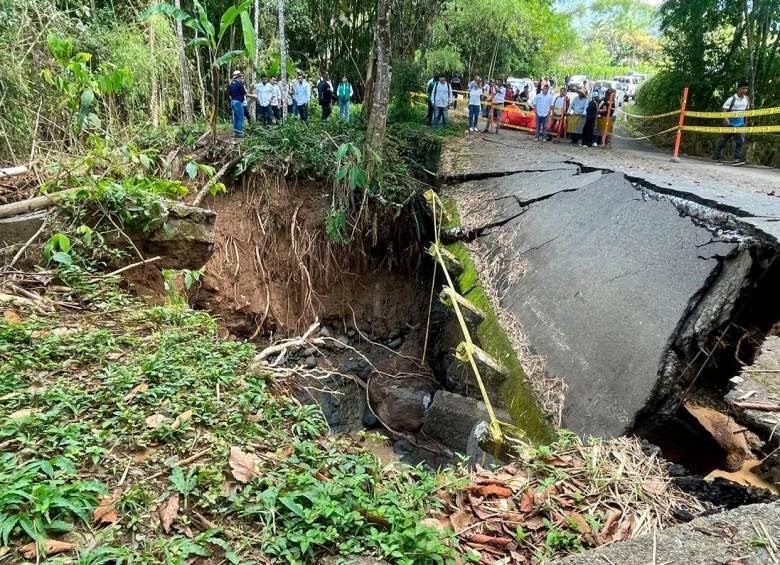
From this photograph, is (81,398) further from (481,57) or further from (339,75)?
(481,57)

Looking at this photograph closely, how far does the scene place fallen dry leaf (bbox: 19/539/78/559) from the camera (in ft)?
5.84

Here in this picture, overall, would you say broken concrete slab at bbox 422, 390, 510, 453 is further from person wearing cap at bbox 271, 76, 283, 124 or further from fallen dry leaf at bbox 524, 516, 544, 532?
person wearing cap at bbox 271, 76, 283, 124

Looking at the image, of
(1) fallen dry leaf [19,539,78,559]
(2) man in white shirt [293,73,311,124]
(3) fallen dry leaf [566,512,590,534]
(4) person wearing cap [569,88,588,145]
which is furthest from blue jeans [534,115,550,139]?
(1) fallen dry leaf [19,539,78,559]

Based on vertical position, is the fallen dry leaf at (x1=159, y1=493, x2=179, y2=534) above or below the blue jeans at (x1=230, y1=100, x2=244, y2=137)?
below

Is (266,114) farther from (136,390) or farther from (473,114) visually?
(136,390)

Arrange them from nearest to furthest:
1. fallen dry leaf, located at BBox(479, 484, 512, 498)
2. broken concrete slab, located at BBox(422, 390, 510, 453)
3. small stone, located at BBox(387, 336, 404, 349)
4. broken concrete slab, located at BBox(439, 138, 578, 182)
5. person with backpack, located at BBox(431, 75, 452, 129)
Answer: fallen dry leaf, located at BBox(479, 484, 512, 498) → broken concrete slab, located at BBox(422, 390, 510, 453) → broken concrete slab, located at BBox(439, 138, 578, 182) → small stone, located at BBox(387, 336, 404, 349) → person with backpack, located at BBox(431, 75, 452, 129)

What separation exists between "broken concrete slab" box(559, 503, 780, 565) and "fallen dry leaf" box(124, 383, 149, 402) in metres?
A: 2.32

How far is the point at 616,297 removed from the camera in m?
3.77

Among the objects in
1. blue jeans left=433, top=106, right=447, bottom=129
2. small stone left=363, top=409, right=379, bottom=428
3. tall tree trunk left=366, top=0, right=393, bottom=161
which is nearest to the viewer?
small stone left=363, top=409, right=379, bottom=428

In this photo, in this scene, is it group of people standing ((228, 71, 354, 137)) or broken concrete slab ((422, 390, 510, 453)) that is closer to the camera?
broken concrete slab ((422, 390, 510, 453))

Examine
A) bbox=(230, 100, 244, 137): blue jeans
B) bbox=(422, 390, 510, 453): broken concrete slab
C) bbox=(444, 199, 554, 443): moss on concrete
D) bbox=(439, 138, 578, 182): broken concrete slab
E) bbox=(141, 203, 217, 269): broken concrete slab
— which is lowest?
bbox=(422, 390, 510, 453): broken concrete slab

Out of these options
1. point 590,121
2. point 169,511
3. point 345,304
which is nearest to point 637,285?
point 169,511

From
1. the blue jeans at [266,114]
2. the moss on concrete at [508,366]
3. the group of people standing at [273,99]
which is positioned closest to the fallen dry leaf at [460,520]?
the moss on concrete at [508,366]

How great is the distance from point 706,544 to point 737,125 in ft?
29.7
